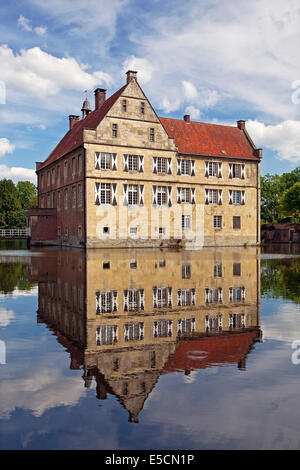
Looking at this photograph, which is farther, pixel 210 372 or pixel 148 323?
pixel 148 323

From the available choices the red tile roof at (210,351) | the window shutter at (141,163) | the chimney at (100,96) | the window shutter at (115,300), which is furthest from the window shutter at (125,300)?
the chimney at (100,96)

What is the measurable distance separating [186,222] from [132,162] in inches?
335

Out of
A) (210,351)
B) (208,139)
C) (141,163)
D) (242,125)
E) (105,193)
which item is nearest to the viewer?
(210,351)

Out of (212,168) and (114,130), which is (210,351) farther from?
(212,168)

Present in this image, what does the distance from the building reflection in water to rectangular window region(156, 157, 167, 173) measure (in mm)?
29445

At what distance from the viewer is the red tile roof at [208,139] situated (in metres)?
46.3

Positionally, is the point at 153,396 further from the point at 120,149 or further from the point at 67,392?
the point at 120,149

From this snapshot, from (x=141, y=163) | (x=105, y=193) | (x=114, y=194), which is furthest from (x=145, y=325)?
(x=141, y=163)

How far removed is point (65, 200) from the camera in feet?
151

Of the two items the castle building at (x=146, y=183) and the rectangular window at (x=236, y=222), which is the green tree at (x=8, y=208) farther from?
the rectangular window at (x=236, y=222)

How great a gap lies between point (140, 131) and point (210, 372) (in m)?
38.0

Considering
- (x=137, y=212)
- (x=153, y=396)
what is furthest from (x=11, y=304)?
(x=137, y=212)

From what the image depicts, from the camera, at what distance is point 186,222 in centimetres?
4475

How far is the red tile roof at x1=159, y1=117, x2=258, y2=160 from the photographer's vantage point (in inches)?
1825
